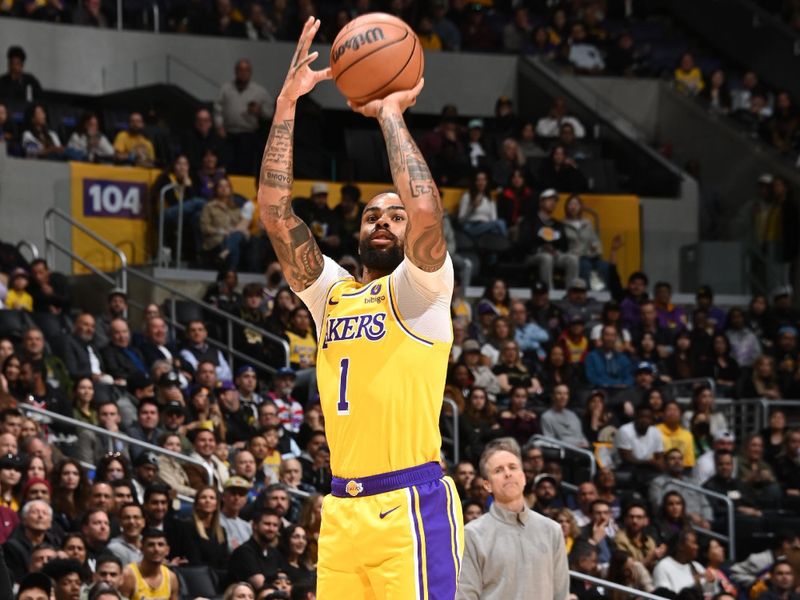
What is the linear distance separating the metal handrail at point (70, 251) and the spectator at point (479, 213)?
408cm

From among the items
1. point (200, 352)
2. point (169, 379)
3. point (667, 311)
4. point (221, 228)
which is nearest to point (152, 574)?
point (169, 379)

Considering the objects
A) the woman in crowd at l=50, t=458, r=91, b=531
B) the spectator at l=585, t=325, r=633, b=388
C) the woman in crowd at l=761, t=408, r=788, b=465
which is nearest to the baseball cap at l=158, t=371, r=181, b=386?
the woman in crowd at l=50, t=458, r=91, b=531

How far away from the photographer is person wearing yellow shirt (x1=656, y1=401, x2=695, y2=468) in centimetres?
1551

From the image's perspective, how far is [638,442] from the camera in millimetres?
15336

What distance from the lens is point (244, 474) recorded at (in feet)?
41.0

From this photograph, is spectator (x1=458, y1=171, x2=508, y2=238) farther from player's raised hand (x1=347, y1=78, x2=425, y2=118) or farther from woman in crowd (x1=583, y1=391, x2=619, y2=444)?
player's raised hand (x1=347, y1=78, x2=425, y2=118)

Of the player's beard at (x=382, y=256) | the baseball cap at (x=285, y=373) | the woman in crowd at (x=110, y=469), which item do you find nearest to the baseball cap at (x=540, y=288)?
the baseball cap at (x=285, y=373)

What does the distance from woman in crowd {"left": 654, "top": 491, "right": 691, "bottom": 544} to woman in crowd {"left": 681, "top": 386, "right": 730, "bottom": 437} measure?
2019mm

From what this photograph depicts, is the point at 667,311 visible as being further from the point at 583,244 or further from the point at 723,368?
the point at 583,244

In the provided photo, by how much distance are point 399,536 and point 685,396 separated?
12.1m

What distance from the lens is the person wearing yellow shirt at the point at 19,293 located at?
1420cm

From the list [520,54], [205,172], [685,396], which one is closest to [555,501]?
[685,396]

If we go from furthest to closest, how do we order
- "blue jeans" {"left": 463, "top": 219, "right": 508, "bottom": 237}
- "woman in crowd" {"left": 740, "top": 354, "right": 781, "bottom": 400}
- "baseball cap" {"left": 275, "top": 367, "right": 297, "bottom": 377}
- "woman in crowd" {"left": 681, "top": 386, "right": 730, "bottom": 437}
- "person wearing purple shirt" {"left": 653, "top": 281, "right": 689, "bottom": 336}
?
1. "blue jeans" {"left": 463, "top": 219, "right": 508, "bottom": 237}
2. "person wearing purple shirt" {"left": 653, "top": 281, "right": 689, "bottom": 336}
3. "woman in crowd" {"left": 740, "top": 354, "right": 781, "bottom": 400}
4. "woman in crowd" {"left": 681, "top": 386, "right": 730, "bottom": 437}
5. "baseball cap" {"left": 275, "top": 367, "right": 297, "bottom": 377}

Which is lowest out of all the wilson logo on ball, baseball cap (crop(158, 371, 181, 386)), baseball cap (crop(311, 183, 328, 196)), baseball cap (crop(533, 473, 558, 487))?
baseball cap (crop(533, 473, 558, 487))
